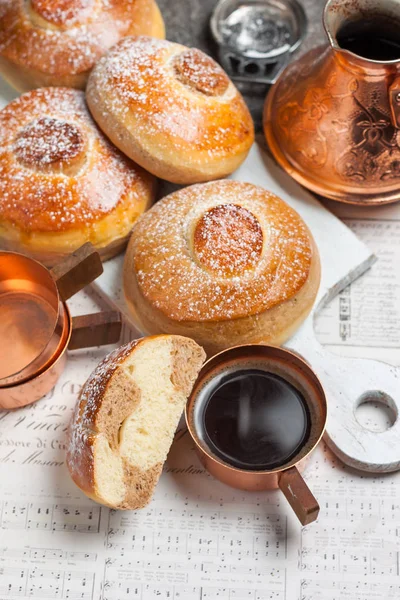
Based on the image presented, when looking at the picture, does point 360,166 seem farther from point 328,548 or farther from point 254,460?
point 328,548

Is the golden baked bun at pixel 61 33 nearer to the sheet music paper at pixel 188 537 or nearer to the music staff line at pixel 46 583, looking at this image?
the sheet music paper at pixel 188 537

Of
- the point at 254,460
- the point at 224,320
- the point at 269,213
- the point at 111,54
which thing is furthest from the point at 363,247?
the point at 111,54

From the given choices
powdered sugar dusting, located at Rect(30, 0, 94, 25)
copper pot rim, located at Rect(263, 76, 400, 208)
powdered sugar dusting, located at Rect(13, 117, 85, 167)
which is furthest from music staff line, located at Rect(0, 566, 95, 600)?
powdered sugar dusting, located at Rect(30, 0, 94, 25)

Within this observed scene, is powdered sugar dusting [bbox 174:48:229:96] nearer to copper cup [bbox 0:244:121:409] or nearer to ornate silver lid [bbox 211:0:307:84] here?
ornate silver lid [bbox 211:0:307:84]

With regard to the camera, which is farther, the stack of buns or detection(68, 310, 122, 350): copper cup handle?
detection(68, 310, 122, 350): copper cup handle

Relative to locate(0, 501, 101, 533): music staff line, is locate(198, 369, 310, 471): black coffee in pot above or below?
above

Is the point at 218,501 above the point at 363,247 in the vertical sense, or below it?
below

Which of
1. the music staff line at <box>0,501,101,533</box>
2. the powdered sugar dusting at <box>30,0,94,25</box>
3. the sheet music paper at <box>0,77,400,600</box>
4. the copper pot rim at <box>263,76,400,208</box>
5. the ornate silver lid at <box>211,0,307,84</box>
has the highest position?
the powdered sugar dusting at <box>30,0,94,25</box>

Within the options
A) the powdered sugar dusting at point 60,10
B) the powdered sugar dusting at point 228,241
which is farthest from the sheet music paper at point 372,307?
the powdered sugar dusting at point 60,10
